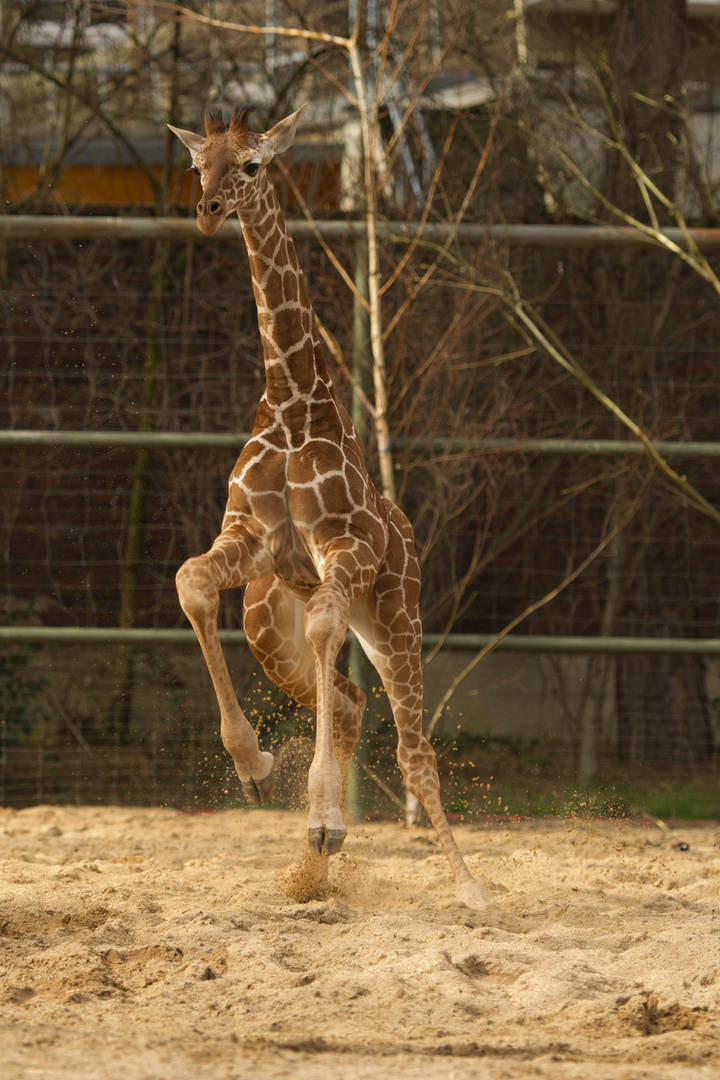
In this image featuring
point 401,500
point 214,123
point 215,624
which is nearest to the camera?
point 215,624

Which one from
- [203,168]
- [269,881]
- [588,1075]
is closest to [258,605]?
[269,881]

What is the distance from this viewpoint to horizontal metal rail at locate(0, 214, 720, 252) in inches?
175

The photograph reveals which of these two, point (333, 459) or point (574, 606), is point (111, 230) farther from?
point (574, 606)

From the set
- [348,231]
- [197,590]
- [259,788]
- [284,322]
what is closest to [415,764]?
[259,788]

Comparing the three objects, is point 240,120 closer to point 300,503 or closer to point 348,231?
point 300,503

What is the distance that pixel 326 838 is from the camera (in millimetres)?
2627

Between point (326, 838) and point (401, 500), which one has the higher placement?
point (401, 500)

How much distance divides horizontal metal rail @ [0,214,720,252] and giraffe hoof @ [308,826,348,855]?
269 centimetres

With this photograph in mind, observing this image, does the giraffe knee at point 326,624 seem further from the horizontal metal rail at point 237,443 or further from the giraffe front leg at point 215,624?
the horizontal metal rail at point 237,443

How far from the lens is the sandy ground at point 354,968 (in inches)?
80.0

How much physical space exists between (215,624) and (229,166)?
3.90 ft

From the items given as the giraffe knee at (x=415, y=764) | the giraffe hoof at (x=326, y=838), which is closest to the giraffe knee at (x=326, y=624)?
the giraffe hoof at (x=326, y=838)

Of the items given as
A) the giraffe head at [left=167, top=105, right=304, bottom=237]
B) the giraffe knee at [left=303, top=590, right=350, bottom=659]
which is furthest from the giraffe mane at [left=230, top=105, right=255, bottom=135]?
the giraffe knee at [left=303, top=590, right=350, bottom=659]

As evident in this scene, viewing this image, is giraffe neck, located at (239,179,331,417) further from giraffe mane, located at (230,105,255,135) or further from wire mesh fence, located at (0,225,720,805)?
wire mesh fence, located at (0,225,720,805)
